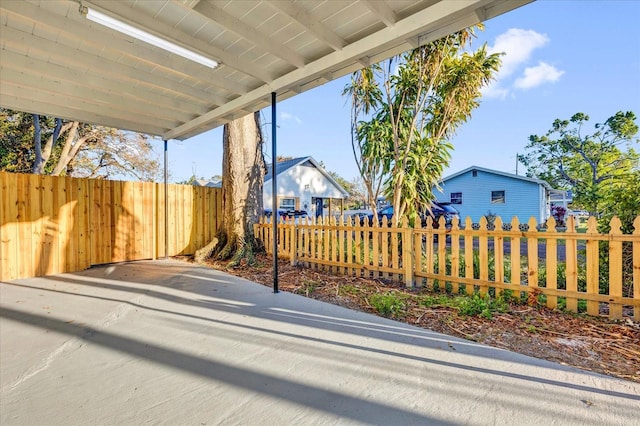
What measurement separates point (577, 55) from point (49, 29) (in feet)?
81.6

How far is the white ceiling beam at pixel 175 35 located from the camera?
2.58m

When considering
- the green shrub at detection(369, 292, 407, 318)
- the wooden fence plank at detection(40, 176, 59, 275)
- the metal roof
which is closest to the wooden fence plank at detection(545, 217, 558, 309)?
the green shrub at detection(369, 292, 407, 318)

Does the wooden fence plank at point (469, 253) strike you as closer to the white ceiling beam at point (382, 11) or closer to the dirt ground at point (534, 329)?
the dirt ground at point (534, 329)

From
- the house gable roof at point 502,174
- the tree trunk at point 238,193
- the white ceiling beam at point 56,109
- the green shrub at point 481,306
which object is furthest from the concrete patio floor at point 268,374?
the house gable roof at point 502,174

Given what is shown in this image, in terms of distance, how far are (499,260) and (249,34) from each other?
3.69 m

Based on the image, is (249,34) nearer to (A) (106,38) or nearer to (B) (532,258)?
(A) (106,38)

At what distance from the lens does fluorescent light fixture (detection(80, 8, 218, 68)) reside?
268 centimetres

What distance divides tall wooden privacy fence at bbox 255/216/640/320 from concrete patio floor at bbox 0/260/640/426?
1.42 metres

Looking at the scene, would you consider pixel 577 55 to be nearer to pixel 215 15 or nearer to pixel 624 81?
pixel 624 81

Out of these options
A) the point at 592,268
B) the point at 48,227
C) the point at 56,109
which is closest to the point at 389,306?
the point at 592,268

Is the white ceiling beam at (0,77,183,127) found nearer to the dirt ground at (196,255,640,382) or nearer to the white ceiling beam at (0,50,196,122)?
the white ceiling beam at (0,50,196,122)

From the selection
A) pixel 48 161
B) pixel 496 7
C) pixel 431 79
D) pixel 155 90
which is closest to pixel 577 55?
pixel 431 79

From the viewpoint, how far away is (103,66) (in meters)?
3.61

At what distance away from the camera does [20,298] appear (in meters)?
3.97
